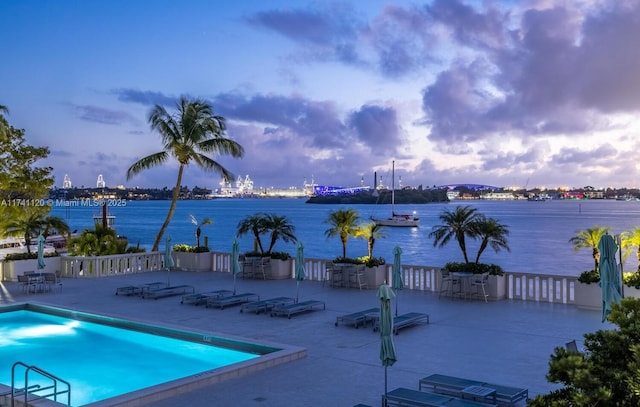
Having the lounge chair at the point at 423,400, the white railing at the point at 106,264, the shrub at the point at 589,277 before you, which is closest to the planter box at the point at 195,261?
the white railing at the point at 106,264

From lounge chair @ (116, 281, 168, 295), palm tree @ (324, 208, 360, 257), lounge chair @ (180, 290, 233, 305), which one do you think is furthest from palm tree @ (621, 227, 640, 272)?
lounge chair @ (116, 281, 168, 295)

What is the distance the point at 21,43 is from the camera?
1176 inches

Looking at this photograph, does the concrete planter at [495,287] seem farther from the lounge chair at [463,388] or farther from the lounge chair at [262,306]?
the lounge chair at [463,388]

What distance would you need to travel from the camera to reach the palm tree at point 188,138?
23922 mm

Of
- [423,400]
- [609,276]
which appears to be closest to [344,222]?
[609,276]

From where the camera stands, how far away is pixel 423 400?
687cm

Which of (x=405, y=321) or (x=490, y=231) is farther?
(x=490, y=231)

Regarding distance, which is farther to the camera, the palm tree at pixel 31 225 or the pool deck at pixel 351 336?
the palm tree at pixel 31 225

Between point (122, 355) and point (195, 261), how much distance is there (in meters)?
9.89

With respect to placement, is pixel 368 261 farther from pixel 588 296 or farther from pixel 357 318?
pixel 588 296

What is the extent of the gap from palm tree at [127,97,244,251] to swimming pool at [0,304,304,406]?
424 inches

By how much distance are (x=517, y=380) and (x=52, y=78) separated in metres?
29.0

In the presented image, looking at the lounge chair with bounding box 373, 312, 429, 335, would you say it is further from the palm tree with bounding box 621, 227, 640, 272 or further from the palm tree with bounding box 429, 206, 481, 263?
the palm tree with bounding box 621, 227, 640, 272

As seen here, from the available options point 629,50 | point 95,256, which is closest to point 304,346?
point 95,256
